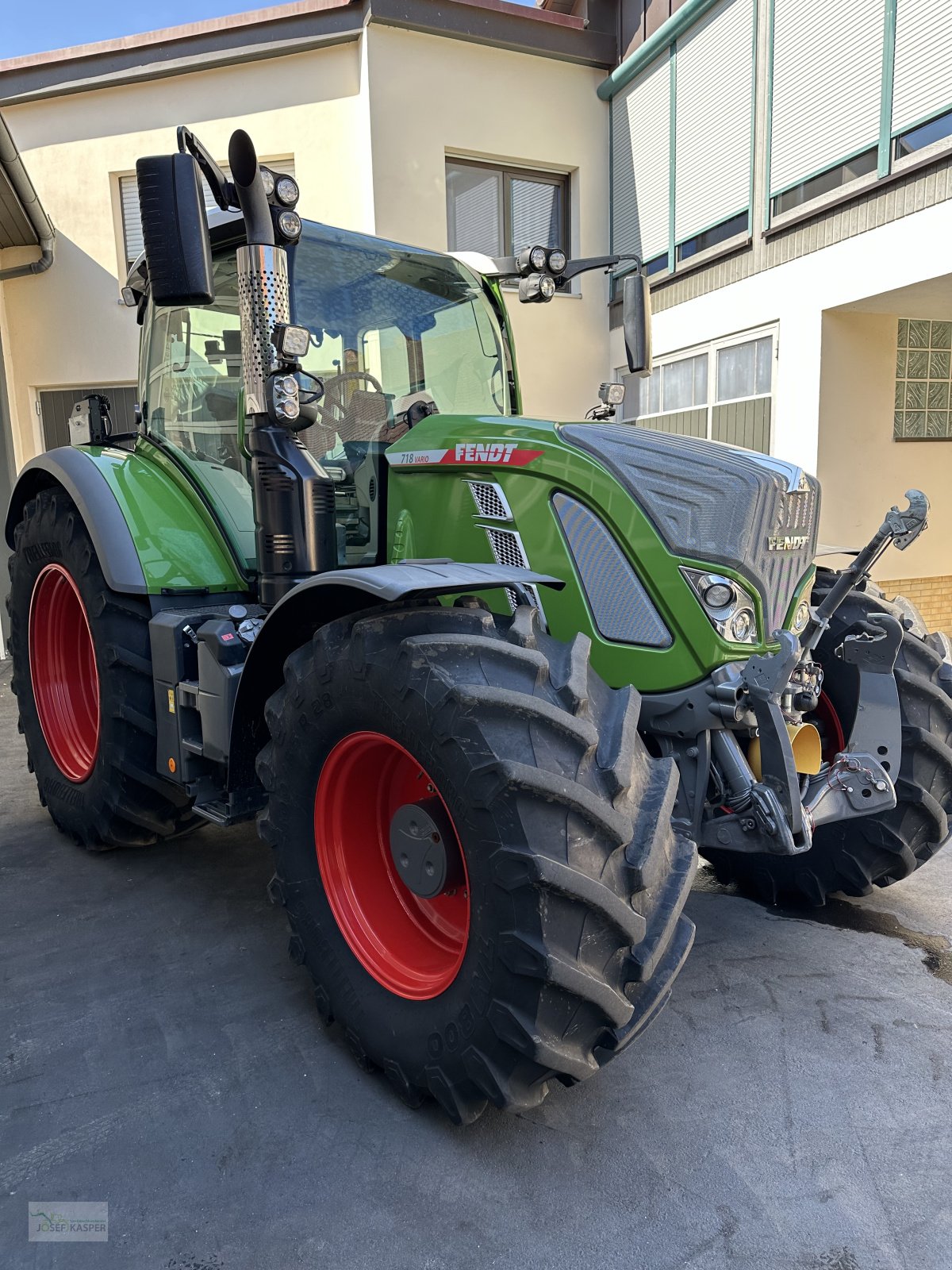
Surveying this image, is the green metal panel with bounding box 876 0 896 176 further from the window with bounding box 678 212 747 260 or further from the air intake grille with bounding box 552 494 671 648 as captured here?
the air intake grille with bounding box 552 494 671 648

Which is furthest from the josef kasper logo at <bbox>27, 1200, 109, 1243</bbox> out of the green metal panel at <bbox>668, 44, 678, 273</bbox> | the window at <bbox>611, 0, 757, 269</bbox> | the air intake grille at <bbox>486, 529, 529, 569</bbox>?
the green metal panel at <bbox>668, 44, 678, 273</bbox>

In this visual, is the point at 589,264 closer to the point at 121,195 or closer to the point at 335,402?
the point at 335,402

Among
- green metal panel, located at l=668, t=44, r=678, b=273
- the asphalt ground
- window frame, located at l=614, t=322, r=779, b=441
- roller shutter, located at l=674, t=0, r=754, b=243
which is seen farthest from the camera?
green metal panel, located at l=668, t=44, r=678, b=273

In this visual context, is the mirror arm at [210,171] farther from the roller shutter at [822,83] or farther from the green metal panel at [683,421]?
the green metal panel at [683,421]

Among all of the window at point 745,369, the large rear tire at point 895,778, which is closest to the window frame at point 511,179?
the window at point 745,369

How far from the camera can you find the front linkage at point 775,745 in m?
2.18

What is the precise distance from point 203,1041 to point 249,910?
81cm

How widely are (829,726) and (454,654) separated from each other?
5.18ft

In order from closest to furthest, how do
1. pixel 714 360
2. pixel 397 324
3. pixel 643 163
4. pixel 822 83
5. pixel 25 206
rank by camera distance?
pixel 397 324 → pixel 822 83 → pixel 25 206 → pixel 714 360 → pixel 643 163

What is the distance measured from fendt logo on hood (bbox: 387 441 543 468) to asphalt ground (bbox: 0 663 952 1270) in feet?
5.33

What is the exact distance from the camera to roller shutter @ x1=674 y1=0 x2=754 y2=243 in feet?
25.5

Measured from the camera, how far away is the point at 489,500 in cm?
262

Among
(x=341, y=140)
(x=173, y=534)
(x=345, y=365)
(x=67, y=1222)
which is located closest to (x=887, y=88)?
(x=341, y=140)

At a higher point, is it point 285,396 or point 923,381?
point 923,381
